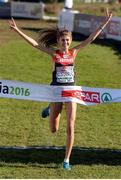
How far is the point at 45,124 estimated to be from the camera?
39.6ft

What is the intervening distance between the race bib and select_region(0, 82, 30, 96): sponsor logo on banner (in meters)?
0.66

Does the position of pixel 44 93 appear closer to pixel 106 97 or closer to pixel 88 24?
pixel 106 97

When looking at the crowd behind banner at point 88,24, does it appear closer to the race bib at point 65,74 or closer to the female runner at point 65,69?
the female runner at point 65,69

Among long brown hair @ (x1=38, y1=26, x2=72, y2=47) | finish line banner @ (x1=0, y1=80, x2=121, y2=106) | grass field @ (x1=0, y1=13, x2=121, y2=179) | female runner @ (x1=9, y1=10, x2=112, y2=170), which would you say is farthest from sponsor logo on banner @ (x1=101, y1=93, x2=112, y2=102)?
long brown hair @ (x1=38, y1=26, x2=72, y2=47)

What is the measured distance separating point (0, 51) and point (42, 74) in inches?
277

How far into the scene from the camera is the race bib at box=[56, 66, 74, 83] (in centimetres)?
875

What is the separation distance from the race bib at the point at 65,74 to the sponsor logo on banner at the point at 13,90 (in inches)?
26.1

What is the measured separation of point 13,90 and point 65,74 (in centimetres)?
95

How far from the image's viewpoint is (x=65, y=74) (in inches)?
344

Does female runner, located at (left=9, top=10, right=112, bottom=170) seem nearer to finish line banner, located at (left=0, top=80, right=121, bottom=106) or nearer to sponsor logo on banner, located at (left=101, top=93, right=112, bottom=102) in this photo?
finish line banner, located at (left=0, top=80, right=121, bottom=106)

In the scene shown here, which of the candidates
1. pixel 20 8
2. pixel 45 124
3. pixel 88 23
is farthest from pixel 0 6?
pixel 45 124

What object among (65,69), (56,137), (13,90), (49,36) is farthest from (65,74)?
(56,137)

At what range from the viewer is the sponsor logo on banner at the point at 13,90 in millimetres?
9148

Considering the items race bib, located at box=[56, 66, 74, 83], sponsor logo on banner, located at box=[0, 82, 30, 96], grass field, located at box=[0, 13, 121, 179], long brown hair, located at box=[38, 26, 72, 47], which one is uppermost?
long brown hair, located at box=[38, 26, 72, 47]
